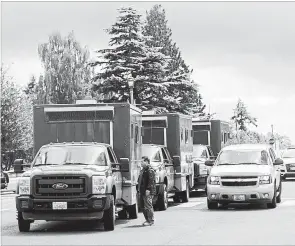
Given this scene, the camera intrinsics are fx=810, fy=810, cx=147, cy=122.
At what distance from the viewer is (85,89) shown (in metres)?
79.1

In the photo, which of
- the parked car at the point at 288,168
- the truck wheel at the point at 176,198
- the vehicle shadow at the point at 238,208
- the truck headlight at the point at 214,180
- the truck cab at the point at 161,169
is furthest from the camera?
the parked car at the point at 288,168

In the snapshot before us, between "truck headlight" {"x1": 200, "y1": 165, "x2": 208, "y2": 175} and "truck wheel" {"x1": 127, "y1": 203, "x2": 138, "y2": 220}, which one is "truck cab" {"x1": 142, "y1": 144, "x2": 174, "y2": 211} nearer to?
"truck wheel" {"x1": 127, "y1": 203, "x2": 138, "y2": 220}

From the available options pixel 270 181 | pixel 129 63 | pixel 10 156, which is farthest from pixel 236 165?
pixel 10 156

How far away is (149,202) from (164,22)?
6310cm

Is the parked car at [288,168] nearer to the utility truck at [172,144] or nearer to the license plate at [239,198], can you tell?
the utility truck at [172,144]

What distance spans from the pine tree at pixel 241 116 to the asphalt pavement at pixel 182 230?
133 meters

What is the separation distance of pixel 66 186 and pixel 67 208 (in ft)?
Answer: 1.51

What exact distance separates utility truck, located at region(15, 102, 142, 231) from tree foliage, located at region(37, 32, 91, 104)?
59.8 meters

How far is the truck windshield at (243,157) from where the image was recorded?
24.0m

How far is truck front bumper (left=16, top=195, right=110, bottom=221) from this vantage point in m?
16.6

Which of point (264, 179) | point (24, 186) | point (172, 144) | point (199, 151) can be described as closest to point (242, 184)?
point (264, 179)

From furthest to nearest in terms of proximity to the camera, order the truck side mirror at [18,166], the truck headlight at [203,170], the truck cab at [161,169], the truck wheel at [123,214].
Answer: the truck headlight at [203,170] < the truck cab at [161,169] < the truck wheel at [123,214] < the truck side mirror at [18,166]

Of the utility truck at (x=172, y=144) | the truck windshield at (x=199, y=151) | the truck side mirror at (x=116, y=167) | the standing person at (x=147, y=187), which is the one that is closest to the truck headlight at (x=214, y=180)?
the utility truck at (x=172, y=144)

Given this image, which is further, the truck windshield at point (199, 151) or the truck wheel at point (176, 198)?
the truck windshield at point (199, 151)
